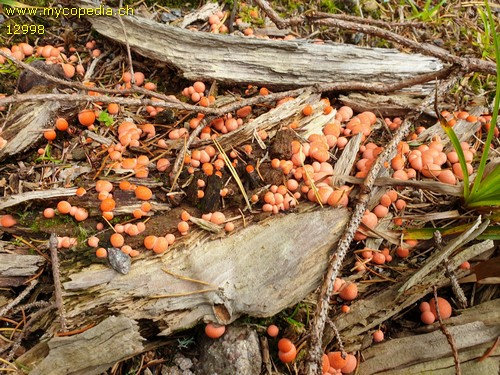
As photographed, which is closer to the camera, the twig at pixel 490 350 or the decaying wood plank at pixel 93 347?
the decaying wood plank at pixel 93 347

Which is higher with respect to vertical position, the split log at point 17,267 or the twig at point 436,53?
the twig at point 436,53

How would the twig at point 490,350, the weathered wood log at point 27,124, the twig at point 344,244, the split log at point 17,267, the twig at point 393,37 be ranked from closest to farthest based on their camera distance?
the twig at point 344,244 → the twig at point 490,350 → the split log at point 17,267 → the weathered wood log at point 27,124 → the twig at point 393,37

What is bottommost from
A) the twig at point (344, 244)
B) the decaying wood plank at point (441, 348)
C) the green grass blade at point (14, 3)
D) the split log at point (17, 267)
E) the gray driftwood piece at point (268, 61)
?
the decaying wood plank at point (441, 348)

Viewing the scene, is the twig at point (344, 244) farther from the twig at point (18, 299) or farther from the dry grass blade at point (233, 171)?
the twig at point (18, 299)

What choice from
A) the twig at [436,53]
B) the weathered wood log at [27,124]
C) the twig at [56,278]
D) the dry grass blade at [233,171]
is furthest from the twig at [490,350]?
the weathered wood log at [27,124]

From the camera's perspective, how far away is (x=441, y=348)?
Result: 2.51 m

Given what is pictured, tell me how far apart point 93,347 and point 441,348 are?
7.18ft

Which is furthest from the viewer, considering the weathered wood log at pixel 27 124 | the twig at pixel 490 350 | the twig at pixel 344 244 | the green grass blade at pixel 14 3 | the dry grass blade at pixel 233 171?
the green grass blade at pixel 14 3

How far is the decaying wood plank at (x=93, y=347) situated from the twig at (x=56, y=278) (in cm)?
12

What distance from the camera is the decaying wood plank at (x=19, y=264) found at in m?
2.55

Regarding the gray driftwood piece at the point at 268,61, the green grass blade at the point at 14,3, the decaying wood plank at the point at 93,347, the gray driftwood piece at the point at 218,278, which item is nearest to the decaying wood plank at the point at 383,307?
the gray driftwood piece at the point at 218,278

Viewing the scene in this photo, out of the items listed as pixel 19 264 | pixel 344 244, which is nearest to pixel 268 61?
pixel 344 244

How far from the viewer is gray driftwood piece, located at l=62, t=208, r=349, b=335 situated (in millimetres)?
2445

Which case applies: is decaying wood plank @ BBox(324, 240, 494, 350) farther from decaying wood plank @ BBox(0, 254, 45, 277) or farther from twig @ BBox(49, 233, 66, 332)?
decaying wood plank @ BBox(0, 254, 45, 277)
